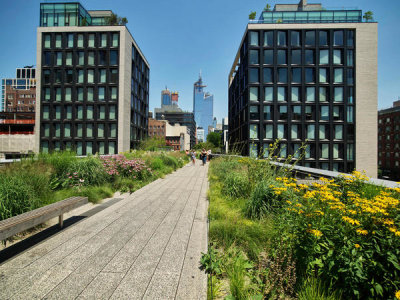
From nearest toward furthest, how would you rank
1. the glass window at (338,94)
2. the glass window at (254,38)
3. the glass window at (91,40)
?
the glass window at (254,38)
the glass window at (338,94)
the glass window at (91,40)

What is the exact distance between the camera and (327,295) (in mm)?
2041

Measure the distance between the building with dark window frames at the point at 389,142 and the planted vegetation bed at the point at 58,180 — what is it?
86664 millimetres

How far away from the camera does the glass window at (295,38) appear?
108 feet

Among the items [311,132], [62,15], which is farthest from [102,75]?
[311,132]

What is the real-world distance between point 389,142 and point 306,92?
59060 mm

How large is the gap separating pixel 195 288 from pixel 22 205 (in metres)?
3.95

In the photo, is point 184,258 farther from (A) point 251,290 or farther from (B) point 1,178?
(B) point 1,178

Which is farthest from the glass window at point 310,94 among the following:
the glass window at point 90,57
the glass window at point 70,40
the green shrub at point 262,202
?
the glass window at point 70,40

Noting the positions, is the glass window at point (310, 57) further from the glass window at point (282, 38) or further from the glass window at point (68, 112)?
the glass window at point (68, 112)

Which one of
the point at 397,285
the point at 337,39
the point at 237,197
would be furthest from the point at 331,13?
the point at 397,285

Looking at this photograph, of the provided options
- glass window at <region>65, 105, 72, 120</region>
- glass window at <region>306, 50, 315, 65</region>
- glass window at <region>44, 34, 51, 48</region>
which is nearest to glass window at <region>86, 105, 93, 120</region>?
glass window at <region>65, 105, 72, 120</region>

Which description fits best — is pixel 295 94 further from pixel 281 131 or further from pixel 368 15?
pixel 368 15

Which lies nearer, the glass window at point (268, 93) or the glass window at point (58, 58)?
the glass window at point (268, 93)

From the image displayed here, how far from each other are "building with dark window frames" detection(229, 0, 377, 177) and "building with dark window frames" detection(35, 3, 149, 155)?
2361 cm
